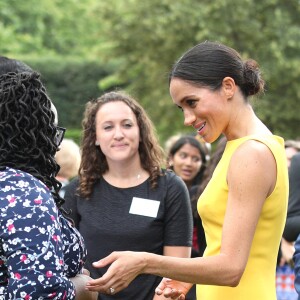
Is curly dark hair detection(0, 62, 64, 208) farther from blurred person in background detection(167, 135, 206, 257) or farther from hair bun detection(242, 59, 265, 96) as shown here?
blurred person in background detection(167, 135, 206, 257)

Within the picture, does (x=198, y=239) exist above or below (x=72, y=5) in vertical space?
below

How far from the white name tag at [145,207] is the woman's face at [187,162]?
9.89 ft

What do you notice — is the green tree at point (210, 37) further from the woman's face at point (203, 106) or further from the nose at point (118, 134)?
the woman's face at point (203, 106)

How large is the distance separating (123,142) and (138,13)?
20.0 meters

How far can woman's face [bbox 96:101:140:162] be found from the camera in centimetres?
486

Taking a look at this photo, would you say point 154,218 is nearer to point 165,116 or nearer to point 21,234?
point 21,234

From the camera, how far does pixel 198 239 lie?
652 centimetres

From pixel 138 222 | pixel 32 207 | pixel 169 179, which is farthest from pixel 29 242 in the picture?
pixel 169 179

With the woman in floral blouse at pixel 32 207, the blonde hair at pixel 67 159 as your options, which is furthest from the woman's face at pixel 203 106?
the blonde hair at pixel 67 159

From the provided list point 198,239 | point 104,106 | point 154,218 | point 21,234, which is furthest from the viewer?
point 198,239

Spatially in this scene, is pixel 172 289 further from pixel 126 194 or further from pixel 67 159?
pixel 67 159

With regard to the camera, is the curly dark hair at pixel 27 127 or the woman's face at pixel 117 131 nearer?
the curly dark hair at pixel 27 127

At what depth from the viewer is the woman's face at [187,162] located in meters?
7.74

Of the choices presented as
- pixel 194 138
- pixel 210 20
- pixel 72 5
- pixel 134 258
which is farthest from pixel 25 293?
pixel 72 5
